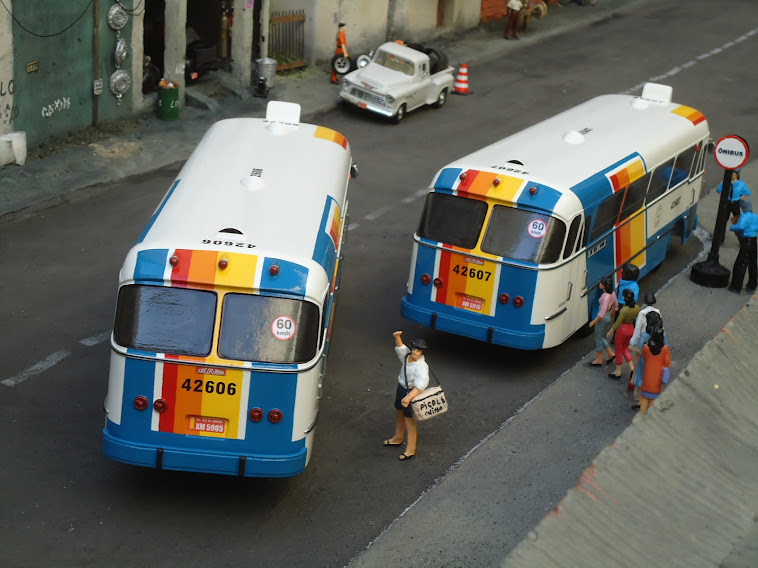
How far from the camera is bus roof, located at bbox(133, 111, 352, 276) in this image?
10727 millimetres

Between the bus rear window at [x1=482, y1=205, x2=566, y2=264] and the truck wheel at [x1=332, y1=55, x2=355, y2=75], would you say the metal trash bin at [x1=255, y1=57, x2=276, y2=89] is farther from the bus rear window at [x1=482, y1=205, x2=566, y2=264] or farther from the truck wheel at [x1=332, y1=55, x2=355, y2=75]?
the bus rear window at [x1=482, y1=205, x2=566, y2=264]

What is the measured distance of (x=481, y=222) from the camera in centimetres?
1370

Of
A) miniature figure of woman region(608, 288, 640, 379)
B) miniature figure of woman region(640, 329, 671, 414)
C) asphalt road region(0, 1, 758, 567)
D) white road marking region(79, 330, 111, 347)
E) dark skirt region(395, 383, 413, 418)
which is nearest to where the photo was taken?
asphalt road region(0, 1, 758, 567)

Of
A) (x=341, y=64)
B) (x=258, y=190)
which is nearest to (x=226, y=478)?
(x=258, y=190)

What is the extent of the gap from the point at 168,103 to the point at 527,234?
11924 mm

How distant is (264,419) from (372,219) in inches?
364

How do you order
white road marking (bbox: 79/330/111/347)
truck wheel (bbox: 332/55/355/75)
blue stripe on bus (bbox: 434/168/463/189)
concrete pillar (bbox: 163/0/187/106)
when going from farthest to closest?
truck wheel (bbox: 332/55/355/75) → concrete pillar (bbox: 163/0/187/106) → white road marking (bbox: 79/330/111/347) → blue stripe on bus (bbox: 434/168/463/189)

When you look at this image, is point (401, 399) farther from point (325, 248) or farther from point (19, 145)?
point (19, 145)

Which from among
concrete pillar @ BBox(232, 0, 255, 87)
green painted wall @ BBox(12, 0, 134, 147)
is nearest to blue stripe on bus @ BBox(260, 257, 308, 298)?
green painted wall @ BBox(12, 0, 134, 147)

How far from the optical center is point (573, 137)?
14930 mm

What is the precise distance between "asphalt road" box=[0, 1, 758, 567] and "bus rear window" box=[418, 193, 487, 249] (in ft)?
5.62

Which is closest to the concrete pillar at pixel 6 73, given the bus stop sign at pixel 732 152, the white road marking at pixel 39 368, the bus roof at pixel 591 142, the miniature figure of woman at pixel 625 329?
the white road marking at pixel 39 368

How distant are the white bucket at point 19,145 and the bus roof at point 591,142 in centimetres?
890

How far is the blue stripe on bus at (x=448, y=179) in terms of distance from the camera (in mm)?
13930
